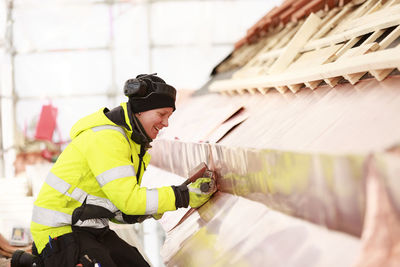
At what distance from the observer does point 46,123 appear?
357 inches

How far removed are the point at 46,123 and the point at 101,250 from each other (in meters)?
7.15

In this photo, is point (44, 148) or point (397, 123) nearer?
point (397, 123)

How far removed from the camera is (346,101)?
1.83 metres

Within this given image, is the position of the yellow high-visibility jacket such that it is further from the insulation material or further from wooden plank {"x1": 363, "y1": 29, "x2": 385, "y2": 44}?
wooden plank {"x1": 363, "y1": 29, "x2": 385, "y2": 44}

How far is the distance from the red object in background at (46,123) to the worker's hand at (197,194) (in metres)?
7.04

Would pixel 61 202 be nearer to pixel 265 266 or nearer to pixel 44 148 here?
pixel 265 266

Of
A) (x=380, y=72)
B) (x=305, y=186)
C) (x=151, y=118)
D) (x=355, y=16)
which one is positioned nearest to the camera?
(x=305, y=186)

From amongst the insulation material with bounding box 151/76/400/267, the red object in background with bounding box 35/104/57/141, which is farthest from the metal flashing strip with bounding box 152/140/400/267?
the red object in background with bounding box 35/104/57/141

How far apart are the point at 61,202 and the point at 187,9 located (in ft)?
25.4

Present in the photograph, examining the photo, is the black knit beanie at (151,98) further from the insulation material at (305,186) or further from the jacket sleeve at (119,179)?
the insulation material at (305,186)

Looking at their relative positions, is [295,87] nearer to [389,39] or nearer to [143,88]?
[389,39]

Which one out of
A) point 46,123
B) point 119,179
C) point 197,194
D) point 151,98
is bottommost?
point 46,123

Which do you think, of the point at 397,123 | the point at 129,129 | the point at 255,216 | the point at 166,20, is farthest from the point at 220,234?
the point at 166,20

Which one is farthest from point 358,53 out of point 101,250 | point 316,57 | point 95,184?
point 101,250
